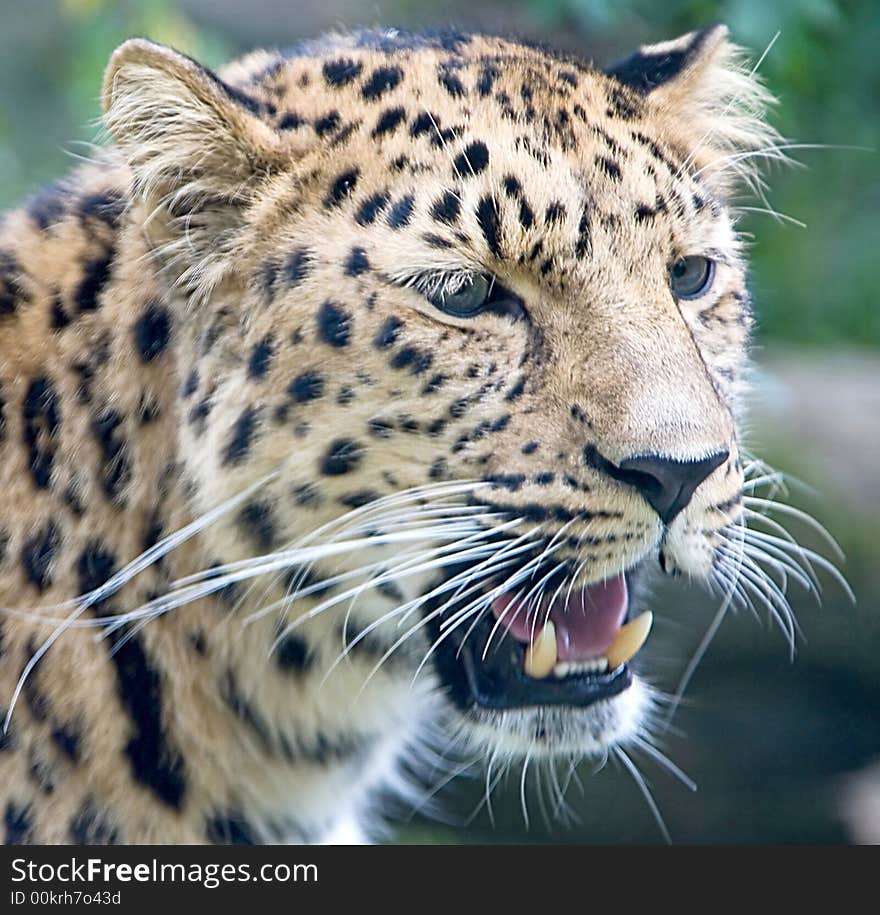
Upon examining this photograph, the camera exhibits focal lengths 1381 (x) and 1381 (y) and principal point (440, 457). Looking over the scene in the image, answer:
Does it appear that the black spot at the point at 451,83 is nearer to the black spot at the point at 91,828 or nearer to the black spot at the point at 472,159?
the black spot at the point at 472,159

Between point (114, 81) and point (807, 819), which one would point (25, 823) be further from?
point (807, 819)

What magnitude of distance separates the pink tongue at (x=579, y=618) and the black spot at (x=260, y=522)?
60 cm

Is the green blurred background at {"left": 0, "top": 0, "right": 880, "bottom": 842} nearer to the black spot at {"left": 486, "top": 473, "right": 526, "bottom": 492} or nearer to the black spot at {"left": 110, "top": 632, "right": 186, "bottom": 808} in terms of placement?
the black spot at {"left": 486, "top": 473, "right": 526, "bottom": 492}

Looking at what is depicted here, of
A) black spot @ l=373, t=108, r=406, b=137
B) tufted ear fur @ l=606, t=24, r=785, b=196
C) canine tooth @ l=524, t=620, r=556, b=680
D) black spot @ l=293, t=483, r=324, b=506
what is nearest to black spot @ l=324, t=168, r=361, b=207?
black spot @ l=373, t=108, r=406, b=137

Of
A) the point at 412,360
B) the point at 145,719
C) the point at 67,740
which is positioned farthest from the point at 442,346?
the point at 67,740

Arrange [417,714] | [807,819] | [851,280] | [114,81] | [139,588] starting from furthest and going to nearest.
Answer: [851,280]
[807,819]
[417,714]
[139,588]
[114,81]

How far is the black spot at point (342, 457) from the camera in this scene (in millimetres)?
3320

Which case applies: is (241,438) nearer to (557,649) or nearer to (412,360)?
(412,360)

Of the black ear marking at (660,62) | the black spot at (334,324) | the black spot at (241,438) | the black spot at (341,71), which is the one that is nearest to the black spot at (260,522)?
the black spot at (241,438)

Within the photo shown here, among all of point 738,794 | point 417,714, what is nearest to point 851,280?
point 738,794

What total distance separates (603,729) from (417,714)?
728 millimetres

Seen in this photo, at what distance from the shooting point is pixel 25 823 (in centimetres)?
344

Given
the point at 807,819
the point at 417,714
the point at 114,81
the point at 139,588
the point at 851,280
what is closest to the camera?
the point at 114,81

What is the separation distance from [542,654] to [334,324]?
99cm
